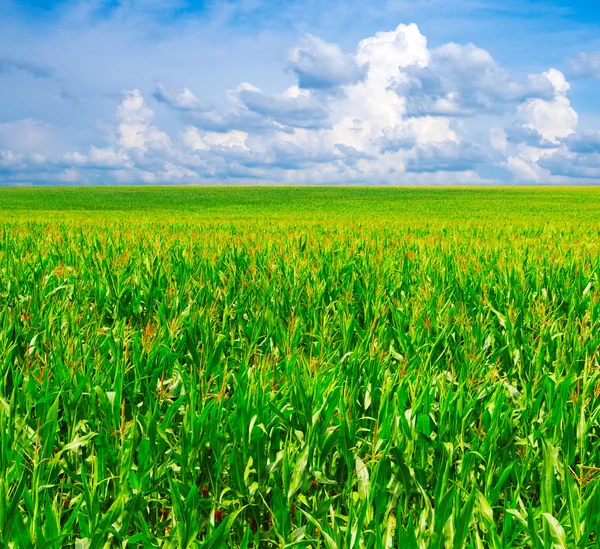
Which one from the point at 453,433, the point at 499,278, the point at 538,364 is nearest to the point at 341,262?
the point at 499,278

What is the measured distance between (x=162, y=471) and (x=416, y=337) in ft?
7.59

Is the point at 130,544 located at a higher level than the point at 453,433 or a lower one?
lower

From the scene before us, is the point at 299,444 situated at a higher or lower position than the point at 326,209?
higher

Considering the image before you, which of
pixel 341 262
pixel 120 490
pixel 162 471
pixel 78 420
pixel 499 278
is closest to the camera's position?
pixel 120 490

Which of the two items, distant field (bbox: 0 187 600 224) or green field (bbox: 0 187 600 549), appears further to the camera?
distant field (bbox: 0 187 600 224)

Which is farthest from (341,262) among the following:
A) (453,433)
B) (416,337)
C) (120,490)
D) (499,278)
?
(120,490)

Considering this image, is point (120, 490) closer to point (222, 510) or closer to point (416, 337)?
point (222, 510)

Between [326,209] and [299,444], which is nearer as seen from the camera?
[299,444]

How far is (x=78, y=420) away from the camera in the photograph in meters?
2.86

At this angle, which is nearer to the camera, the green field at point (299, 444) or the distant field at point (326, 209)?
the green field at point (299, 444)

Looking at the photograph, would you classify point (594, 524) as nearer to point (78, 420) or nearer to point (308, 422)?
point (308, 422)

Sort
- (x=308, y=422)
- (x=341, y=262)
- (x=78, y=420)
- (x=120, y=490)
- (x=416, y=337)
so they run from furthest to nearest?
1. (x=341, y=262)
2. (x=416, y=337)
3. (x=78, y=420)
4. (x=308, y=422)
5. (x=120, y=490)

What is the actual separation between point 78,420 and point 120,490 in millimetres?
916

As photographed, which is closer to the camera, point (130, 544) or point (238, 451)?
point (130, 544)
